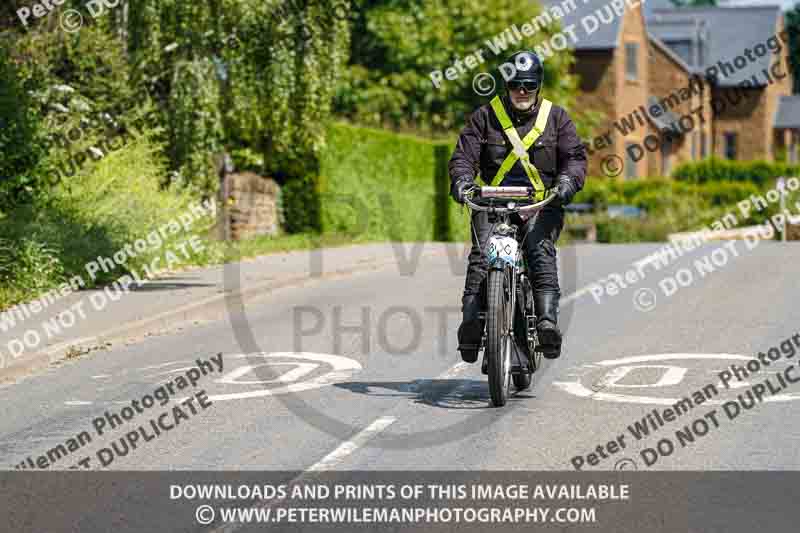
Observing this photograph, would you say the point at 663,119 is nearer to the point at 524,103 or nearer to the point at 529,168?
the point at 529,168

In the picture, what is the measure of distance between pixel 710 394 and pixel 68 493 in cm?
463

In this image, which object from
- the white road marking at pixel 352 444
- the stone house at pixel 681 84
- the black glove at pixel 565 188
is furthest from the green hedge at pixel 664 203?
the white road marking at pixel 352 444

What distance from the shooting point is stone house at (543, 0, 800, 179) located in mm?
52812

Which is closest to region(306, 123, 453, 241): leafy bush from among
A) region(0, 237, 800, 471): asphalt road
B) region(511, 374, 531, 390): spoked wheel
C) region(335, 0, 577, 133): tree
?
region(335, 0, 577, 133): tree

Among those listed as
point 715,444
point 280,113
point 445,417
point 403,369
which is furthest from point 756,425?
point 280,113

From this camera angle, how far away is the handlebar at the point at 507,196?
891 cm

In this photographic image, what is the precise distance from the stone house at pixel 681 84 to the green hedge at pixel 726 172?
1.67 metres

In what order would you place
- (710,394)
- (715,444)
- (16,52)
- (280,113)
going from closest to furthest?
(715,444), (710,394), (16,52), (280,113)

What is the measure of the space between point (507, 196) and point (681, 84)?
52812 mm

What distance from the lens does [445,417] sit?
9094 millimetres

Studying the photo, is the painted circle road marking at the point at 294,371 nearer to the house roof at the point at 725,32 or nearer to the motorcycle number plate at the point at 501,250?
the motorcycle number plate at the point at 501,250

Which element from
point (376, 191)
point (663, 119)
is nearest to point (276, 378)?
point (376, 191)

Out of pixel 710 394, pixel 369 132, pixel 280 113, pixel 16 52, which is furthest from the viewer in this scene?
pixel 369 132

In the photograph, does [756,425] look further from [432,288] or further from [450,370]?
Answer: [432,288]
